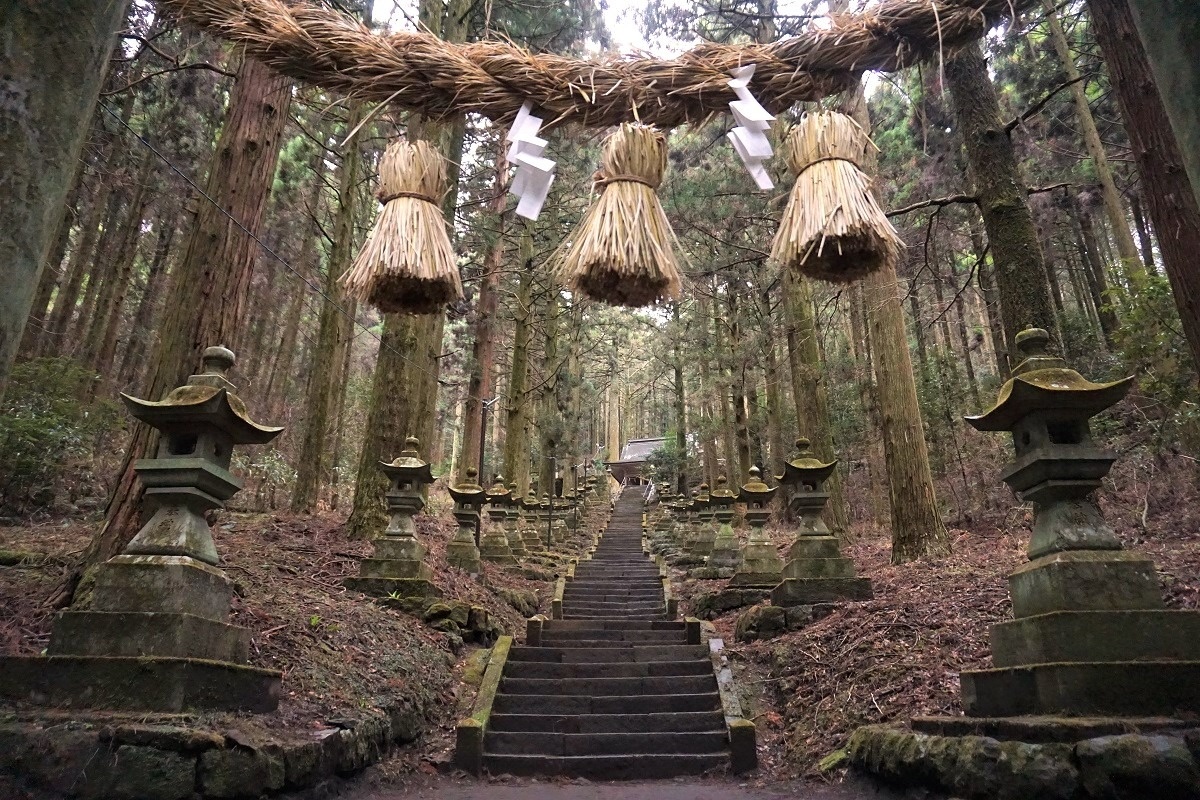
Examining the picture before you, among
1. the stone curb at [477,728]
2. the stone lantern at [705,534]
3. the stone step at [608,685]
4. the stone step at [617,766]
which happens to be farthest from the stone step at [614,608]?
the stone step at [617,766]

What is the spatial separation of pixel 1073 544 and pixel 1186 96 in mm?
2365

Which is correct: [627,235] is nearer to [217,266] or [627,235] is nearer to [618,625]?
[217,266]

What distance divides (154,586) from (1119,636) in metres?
4.30

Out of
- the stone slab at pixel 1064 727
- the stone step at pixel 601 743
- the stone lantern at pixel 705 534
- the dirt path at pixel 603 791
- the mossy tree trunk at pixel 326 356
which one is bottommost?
the dirt path at pixel 603 791

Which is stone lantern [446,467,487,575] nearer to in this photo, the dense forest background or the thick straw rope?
the dense forest background

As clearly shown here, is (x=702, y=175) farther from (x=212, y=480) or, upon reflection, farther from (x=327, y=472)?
(x=212, y=480)

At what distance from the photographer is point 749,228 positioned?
13719mm

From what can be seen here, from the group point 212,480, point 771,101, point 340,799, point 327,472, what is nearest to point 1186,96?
point 771,101

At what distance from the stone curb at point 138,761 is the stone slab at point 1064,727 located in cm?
314

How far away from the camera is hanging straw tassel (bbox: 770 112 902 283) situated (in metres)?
1.68

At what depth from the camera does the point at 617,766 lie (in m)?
4.96

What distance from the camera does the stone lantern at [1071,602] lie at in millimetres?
2623

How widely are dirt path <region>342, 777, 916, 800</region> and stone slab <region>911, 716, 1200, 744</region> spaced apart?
134 cm

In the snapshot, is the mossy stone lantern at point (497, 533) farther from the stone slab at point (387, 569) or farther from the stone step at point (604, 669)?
the stone step at point (604, 669)
